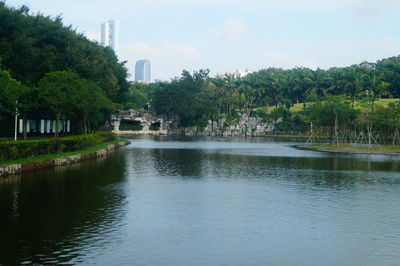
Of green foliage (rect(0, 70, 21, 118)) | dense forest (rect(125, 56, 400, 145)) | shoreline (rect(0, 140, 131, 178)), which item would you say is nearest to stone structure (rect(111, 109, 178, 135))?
dense forest (rect(125, 56, 400, 145))

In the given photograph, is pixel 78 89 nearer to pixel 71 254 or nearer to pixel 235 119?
pixel 71 254

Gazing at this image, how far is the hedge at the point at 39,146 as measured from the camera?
37531 millimetres

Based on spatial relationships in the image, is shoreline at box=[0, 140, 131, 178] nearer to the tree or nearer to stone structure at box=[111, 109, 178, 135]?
the tree

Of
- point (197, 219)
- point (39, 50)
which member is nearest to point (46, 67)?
point (39, 50)

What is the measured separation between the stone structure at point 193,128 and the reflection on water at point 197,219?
132m

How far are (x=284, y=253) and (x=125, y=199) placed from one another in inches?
516

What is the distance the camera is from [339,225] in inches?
830

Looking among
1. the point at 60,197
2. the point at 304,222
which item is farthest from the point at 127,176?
the point at 304,222

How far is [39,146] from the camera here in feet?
146

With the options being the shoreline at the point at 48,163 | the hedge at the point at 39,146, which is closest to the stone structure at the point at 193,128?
the hedge at the point at 39,146

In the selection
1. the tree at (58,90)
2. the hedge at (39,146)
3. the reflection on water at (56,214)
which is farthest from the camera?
the tree at (58,90)

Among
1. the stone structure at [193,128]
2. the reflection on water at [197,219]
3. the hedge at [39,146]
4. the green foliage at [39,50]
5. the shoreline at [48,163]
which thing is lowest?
the reflection on water at [197,219]

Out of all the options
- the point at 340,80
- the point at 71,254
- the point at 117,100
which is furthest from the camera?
the point at 340,80

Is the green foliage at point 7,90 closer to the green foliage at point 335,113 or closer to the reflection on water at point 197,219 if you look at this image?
the reflection on water at point 197,219
